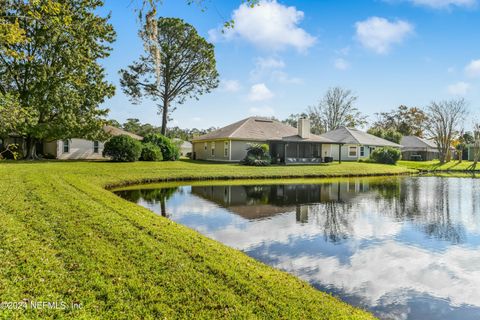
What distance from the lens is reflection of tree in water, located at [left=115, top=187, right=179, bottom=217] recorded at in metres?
12.7

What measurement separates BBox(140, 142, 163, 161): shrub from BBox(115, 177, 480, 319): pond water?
13326 mm

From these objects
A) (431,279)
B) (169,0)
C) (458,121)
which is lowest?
(431,279)

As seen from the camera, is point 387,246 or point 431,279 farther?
point 387,246

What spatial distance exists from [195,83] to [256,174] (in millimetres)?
19412

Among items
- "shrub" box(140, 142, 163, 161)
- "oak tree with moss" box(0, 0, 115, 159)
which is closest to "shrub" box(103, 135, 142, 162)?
"shrub" box(140, 142, 163, 161)

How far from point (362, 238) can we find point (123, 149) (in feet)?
73.1

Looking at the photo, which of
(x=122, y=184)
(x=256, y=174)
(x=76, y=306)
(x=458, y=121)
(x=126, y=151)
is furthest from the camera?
(x=458, y=121)

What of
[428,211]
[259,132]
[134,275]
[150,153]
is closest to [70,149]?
[150,153]

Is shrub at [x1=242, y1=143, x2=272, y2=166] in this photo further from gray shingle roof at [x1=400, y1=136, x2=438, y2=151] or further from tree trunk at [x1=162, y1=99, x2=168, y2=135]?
gray shingle roof at [x1=400, y1=136, x2=438, y2=151]

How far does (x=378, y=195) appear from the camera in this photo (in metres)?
15.7

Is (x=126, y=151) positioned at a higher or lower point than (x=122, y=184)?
higher

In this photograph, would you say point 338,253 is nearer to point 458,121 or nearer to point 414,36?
point 414,36

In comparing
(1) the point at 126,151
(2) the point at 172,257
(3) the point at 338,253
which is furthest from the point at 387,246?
(1) the point at 126,151

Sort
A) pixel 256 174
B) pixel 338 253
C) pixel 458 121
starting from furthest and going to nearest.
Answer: pixel 458 121 → pixel 256 174 → pixel 338 253
